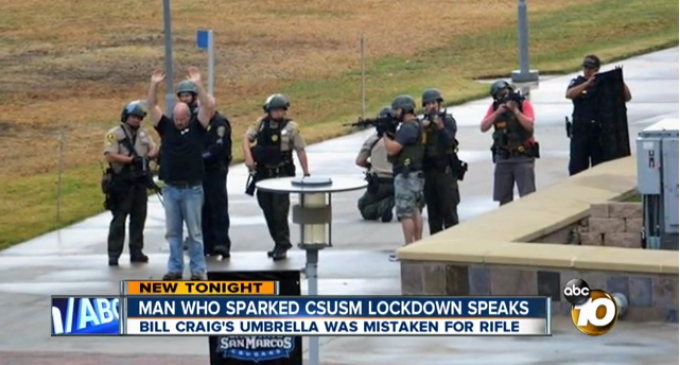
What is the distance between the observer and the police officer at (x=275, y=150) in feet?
54.7

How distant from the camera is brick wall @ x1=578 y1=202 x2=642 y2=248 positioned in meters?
16.2

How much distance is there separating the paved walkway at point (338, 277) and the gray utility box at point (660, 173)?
2.09 meters

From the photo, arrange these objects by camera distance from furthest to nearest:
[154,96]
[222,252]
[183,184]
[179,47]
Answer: [179,47]
[222,252]
[183,184]
[154,96]

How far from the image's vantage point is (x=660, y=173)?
15273 mm

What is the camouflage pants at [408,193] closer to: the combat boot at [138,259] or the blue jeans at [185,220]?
the blue jeans at [185,220]

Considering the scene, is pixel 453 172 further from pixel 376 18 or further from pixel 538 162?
pixel 376 18

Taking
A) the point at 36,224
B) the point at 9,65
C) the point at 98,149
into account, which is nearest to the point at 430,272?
the point at 36,224

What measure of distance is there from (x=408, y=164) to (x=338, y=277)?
1232 millimetres

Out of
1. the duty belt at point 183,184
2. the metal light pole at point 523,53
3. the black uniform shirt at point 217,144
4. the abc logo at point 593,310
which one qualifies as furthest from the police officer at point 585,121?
the metal light pole at point 523,53

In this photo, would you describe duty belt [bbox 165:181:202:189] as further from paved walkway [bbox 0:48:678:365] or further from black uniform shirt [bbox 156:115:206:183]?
paved walkway [bbox 0:48:678:365]

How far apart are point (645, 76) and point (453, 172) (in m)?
14.3

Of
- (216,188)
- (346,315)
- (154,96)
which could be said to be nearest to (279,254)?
(216,188)

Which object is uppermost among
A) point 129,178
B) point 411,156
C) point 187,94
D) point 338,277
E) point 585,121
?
point 187,94

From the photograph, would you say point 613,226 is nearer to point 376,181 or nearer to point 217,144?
point 376,181
